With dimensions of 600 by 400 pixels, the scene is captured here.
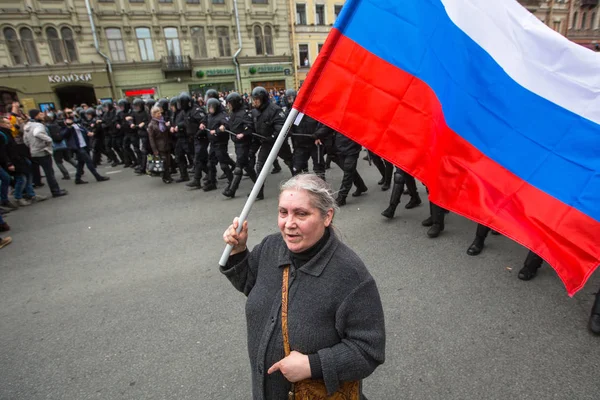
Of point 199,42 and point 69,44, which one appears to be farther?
point 199,42

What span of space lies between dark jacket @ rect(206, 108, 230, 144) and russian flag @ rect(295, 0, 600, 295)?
522 centimetres

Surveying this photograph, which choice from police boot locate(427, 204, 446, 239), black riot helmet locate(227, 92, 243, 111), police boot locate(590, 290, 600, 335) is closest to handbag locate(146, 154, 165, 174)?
black riot helmet locate(227, 92, 243, 111)

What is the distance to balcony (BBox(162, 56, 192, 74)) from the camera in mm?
29203

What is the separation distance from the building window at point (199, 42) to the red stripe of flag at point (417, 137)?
3216cm

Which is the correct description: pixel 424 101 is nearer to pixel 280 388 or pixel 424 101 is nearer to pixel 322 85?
pixel 322 85

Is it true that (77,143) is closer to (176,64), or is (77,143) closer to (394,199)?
(394,199)

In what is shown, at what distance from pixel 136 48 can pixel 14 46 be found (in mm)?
8008

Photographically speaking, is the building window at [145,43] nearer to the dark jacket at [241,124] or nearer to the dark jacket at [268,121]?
the dark jacket at [241,124]

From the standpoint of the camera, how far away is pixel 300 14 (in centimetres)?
3419

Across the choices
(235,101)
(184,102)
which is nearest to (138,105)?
(184,102)

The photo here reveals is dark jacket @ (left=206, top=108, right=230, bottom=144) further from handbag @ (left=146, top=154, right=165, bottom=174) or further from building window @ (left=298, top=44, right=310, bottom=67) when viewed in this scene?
building window @ (left=298, top=44, right=310, bottom=67)

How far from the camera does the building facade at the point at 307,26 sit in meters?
33.8

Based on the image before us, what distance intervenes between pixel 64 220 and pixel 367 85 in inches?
255

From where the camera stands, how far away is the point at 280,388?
1534 mm
